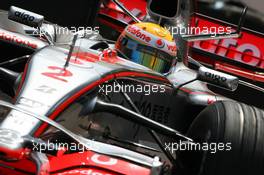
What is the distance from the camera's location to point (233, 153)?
3.32 metres

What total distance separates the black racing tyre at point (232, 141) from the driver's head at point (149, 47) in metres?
1.33

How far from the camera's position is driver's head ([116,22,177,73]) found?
16.2ft

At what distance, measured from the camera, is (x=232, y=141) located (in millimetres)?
3355

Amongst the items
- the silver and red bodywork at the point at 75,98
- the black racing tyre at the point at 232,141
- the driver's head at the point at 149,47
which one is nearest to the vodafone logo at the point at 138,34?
the driver's head at the point at 149,47

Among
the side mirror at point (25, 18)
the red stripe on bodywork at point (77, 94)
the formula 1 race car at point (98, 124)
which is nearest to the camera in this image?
the formula 1 race car at point (98, 124)

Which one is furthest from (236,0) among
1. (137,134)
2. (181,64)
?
(137,134)

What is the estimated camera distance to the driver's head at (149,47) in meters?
4.93

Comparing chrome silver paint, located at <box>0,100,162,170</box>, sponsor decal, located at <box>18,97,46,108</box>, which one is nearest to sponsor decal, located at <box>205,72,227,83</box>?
chrome silver paint, located at <box>0,100,162,170</box>

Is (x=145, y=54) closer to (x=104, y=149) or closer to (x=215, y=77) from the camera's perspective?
(x=215, y=77)

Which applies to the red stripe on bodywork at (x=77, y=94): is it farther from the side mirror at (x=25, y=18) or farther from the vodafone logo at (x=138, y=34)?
the side mirror at (x=25, y=18)

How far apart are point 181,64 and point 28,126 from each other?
3.25 metres

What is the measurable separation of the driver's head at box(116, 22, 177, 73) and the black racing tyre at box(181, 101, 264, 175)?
1.33 meters

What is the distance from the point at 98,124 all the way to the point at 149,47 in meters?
1.30

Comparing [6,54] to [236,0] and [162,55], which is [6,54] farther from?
[236,0]
